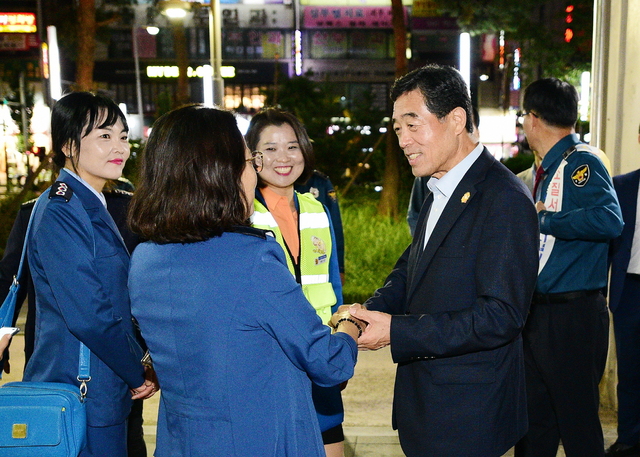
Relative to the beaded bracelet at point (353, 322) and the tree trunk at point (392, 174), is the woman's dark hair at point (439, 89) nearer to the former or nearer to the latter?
the beaded bracelet at point (353, 322)

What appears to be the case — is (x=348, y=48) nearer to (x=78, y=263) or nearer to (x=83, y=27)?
(x=83, y=27)

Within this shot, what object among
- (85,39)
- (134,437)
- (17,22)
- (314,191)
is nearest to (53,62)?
(85,39)

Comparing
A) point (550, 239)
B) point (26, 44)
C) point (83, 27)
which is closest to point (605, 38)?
point (550, 239)

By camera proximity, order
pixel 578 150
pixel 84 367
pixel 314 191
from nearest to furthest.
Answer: pixel 84 367 < pixel 578 150 < pixel 314 191

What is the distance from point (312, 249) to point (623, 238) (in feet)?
6.84

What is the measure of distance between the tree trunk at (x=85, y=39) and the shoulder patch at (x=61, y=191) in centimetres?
1589

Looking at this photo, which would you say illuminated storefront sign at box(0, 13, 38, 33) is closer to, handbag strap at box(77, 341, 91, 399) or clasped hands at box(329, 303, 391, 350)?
handbag strap at box(77, 341, 91, 399)

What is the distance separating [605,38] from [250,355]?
15.0ft

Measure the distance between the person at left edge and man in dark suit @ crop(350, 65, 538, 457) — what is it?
3.16ft

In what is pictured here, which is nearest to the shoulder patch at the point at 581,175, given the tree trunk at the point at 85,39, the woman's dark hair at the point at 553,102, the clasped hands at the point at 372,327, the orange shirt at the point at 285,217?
the woman's dark hair at the point at 553,102

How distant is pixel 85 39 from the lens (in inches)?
707

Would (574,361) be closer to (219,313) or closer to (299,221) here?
(299,221)

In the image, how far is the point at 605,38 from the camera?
17.7 ft

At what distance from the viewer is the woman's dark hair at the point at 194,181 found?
79.2 inches
